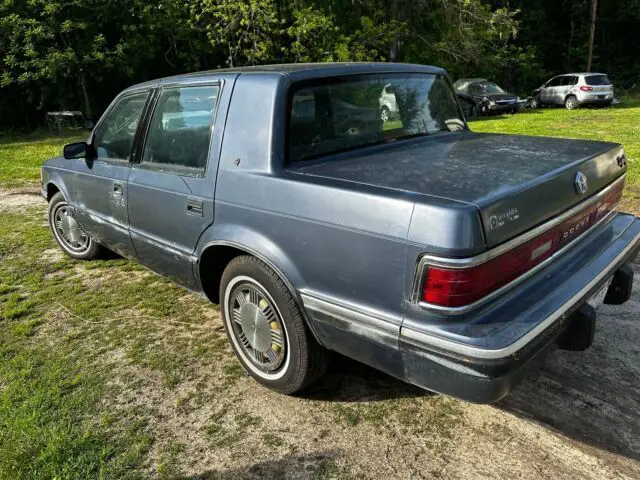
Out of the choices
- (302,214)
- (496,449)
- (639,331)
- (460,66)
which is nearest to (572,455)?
(496,449)

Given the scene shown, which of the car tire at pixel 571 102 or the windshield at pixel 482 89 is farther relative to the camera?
the car tire at pixel 571 102

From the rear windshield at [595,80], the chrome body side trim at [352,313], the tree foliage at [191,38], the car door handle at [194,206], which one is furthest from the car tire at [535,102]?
the chrome body side trim at [352,313]

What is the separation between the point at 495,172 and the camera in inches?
95.1

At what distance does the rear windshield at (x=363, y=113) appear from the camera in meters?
2.80

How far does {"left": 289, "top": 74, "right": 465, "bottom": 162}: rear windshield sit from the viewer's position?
280 centimetres

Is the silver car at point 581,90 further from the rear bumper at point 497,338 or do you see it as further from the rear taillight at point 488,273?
the rear bumper at point 497,338

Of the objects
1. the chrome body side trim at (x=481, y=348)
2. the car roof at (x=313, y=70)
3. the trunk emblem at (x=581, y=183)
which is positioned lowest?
the chrome body side trim at (x=481, y=348)

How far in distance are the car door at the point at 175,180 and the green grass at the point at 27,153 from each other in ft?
22.9

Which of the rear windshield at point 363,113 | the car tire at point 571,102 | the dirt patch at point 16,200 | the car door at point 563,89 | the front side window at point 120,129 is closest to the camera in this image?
the rear windshield at point 363,113

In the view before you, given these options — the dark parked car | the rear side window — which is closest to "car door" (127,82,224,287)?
the dark parked car

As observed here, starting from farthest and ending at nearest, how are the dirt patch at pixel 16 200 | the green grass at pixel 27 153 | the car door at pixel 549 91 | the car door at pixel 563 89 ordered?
the car door at pixel 549 91
the car door at pixel 563 89
the green grass at pixel 27 153
the dirt patch at pixel 16 200

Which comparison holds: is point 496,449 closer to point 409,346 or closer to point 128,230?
point 409,346

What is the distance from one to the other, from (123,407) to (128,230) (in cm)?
145

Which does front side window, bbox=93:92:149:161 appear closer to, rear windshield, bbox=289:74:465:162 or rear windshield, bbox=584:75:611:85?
rear windshield, bbox=289:74:465:162
